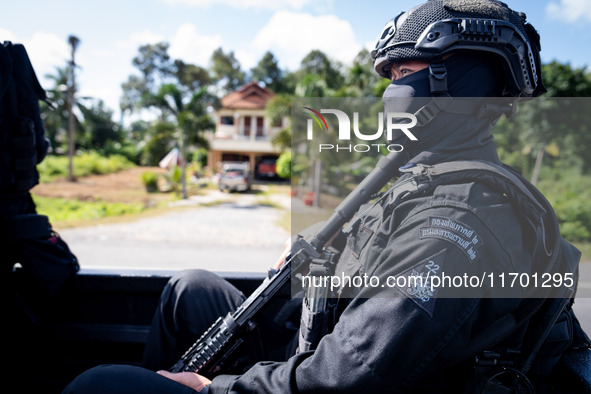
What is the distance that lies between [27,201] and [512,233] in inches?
88.9

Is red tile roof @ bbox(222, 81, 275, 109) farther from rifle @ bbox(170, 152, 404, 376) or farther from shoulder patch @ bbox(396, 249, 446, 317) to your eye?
shoulder patch @ bbox(396, 249, 446, 317)

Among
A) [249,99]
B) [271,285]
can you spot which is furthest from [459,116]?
[249,99]

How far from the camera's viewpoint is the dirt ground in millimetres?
16875

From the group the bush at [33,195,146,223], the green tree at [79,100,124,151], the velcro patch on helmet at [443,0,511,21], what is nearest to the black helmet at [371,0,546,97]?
the velcro patch on helmet at [443,0,511,21]

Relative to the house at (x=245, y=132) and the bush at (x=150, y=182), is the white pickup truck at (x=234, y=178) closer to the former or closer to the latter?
the bush at (x=150, y=182)

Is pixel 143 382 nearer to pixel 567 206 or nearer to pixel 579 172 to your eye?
pixel 567 206

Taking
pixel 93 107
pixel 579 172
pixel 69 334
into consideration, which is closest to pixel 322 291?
pixel 69 334

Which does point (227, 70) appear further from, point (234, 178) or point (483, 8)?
point (483, 8)

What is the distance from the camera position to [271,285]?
150 cm

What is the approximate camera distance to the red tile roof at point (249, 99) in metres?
29.8

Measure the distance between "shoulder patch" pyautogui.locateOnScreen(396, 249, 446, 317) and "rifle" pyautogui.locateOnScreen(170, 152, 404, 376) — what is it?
1.57ft

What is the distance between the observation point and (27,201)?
210 centimetres

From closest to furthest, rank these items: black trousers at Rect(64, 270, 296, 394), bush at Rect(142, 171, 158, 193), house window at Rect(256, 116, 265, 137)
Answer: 1. black trousers at Rect(64, 270, 296, 394)
2. bush at Rect(142, 171, 158, 193)
3. house window at Rect(256, 116, 265, 137)

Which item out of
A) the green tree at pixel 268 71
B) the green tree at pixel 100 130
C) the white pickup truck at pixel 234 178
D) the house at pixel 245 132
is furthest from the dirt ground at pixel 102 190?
Answer: the green tree at pixel 268 71
